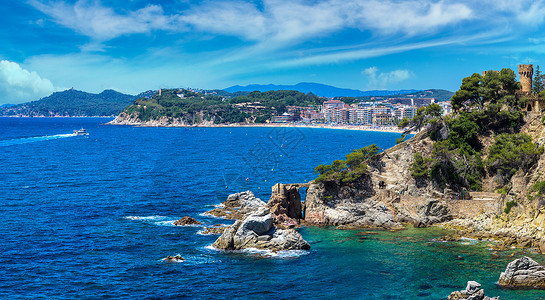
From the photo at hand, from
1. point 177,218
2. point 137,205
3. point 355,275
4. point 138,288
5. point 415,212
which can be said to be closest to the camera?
point 138,288

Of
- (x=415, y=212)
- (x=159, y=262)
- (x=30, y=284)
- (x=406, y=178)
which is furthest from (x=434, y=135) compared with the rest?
(x=30, y=284)

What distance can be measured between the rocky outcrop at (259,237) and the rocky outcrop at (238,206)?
38.3 feet

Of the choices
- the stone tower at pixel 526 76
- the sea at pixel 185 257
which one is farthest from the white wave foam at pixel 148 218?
the stone tower at pixel 526 76

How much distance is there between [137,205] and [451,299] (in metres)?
45.6

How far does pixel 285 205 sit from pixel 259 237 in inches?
424

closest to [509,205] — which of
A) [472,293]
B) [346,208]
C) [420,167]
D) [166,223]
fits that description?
[420,167]

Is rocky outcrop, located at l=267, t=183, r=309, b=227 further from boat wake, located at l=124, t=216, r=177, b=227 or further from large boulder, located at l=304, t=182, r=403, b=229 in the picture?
boat wake, located at l=124, t=216, r=177, b=227

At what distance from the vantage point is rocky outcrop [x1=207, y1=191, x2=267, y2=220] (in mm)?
61031

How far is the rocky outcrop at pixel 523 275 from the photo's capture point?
36469 mm

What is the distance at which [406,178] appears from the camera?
2293 inches

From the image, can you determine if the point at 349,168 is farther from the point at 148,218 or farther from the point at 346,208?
the point at 148,218

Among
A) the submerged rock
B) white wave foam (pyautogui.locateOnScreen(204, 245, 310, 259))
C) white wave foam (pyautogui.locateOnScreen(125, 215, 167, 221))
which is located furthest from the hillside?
white wave foam (pyautogui.locateOnScreen(125, 215, 167, 221))

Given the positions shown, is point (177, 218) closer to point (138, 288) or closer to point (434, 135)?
point (138, 288)

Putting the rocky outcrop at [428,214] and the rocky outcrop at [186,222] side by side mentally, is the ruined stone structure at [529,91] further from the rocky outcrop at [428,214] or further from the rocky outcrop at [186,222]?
the rocky outcrop at [186,222]
